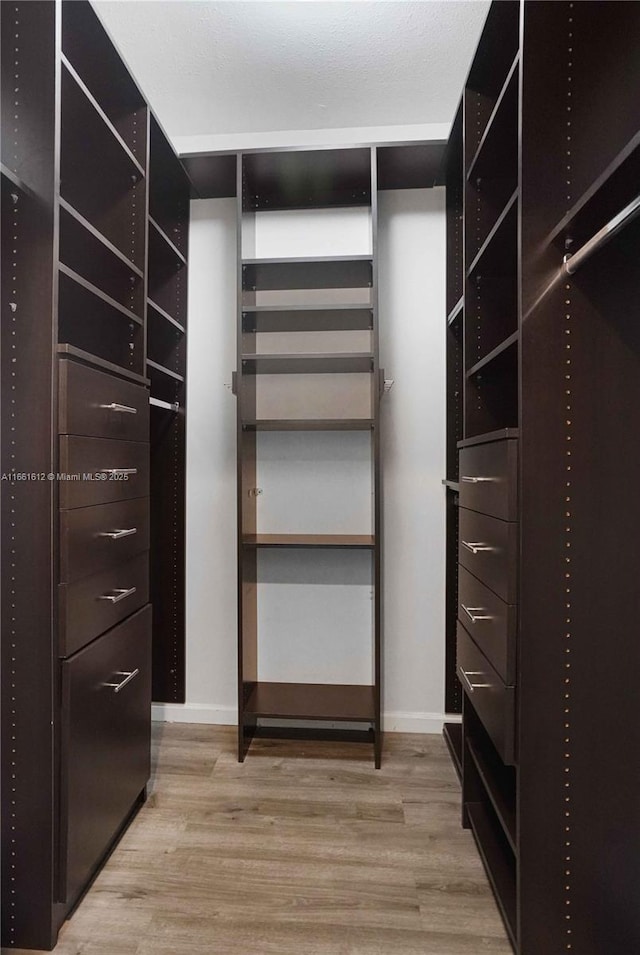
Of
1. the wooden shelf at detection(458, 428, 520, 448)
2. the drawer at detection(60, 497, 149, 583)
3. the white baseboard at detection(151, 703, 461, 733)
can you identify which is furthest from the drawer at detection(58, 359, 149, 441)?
the white baseboard at detection(151, 703, 461, 733)

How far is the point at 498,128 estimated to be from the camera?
1485 mm

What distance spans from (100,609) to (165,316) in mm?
1243

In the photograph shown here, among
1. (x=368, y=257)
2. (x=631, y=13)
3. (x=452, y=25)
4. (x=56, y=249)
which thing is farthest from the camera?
(x=368, y=257)

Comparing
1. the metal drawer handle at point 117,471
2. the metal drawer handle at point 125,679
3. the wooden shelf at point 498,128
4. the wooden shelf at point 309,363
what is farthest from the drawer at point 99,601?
the wooden shelf at point 498,128

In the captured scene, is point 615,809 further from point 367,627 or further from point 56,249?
point 56,249

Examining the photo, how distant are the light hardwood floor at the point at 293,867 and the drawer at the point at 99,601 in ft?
2.31

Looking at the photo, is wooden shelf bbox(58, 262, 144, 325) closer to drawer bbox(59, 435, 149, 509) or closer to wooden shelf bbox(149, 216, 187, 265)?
drawer bbox(59, 435, 149, 509)

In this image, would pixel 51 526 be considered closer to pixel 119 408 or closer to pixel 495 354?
pixel 119 408

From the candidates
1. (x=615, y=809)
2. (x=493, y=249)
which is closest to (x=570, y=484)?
(x=615, y=809)

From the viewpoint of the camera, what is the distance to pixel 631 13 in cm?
110

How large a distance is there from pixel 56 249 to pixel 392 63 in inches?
57.0

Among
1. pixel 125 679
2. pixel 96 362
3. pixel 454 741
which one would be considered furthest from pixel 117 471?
pixel 454 741

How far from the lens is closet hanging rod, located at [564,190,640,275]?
877mm

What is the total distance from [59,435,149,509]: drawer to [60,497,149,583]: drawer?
0.09 feet
